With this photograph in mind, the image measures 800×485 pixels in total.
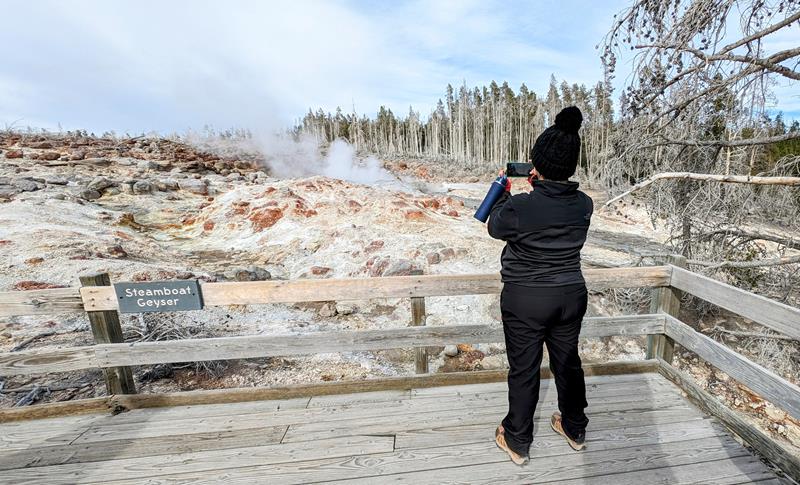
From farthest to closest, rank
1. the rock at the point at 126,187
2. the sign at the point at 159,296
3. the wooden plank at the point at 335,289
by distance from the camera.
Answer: the rock at the point at 126,187 → the wooden plank at the point at 335,289 → the sign at the point at 159,296

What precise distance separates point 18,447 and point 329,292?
2.19 metres

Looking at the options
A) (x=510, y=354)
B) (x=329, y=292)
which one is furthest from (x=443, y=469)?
(x=329, y=292)

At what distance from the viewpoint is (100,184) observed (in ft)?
48.6

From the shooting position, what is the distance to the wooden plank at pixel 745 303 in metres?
2.00

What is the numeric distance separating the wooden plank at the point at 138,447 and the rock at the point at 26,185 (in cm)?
1457

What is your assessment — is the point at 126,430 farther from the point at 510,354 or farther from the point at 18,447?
the point at 510,354

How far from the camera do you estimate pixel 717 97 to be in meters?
3.62

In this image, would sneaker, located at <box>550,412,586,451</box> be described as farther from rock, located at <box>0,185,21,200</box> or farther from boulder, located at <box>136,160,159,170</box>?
boulder, located at <box>136,160,159,170</box>

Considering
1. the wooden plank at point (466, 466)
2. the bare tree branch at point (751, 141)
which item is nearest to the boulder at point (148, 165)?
the wooden plank at point (466, 466)

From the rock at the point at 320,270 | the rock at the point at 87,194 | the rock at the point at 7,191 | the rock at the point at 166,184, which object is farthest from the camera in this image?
the rock at the point at 166,184

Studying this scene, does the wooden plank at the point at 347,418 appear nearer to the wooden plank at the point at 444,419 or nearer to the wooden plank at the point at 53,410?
the wooden plank at the point at 444,419

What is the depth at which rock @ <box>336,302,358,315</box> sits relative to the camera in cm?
708

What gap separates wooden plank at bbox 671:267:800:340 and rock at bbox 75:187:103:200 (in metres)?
17.2

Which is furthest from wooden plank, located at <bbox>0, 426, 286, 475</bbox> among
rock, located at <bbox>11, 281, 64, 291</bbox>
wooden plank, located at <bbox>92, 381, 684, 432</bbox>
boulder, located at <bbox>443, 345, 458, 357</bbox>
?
rock, located at <bbox>11, 281, 64, 291</bbox>
